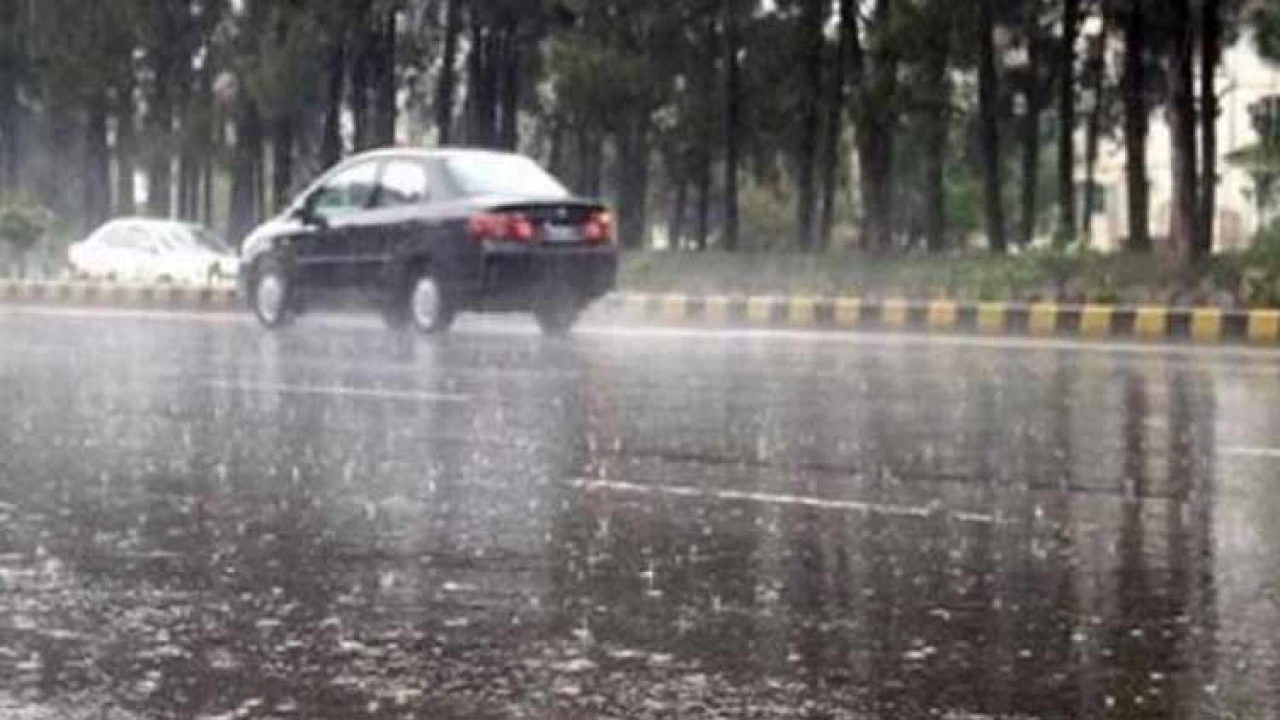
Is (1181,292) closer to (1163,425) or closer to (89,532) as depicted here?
(1163,425)

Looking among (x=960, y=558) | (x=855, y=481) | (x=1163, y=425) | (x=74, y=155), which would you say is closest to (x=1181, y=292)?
(x=1163, y=425)

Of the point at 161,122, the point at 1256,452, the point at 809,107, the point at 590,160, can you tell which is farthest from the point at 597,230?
the point at 161,122

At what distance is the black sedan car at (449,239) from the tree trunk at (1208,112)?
7.55 meters

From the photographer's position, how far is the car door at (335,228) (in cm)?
1900

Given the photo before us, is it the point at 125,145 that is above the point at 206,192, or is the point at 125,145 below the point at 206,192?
above

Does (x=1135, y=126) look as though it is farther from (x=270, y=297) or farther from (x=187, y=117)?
(x=187, y=117)

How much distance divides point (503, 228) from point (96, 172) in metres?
30.0

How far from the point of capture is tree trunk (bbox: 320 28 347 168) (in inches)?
1403

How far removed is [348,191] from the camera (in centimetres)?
1920

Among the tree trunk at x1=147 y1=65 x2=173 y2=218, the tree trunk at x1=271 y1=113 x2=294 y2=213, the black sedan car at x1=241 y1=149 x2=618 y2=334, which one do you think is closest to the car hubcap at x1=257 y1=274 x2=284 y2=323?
the black sedan car at x1=241 y1=149 x2=618 y2=334

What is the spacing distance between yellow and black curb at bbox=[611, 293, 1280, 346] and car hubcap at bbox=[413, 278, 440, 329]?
4.60m

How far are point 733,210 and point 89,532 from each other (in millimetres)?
27193

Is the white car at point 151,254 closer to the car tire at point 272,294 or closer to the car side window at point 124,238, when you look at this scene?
the car side window at point 124,238

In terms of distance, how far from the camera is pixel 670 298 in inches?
959
